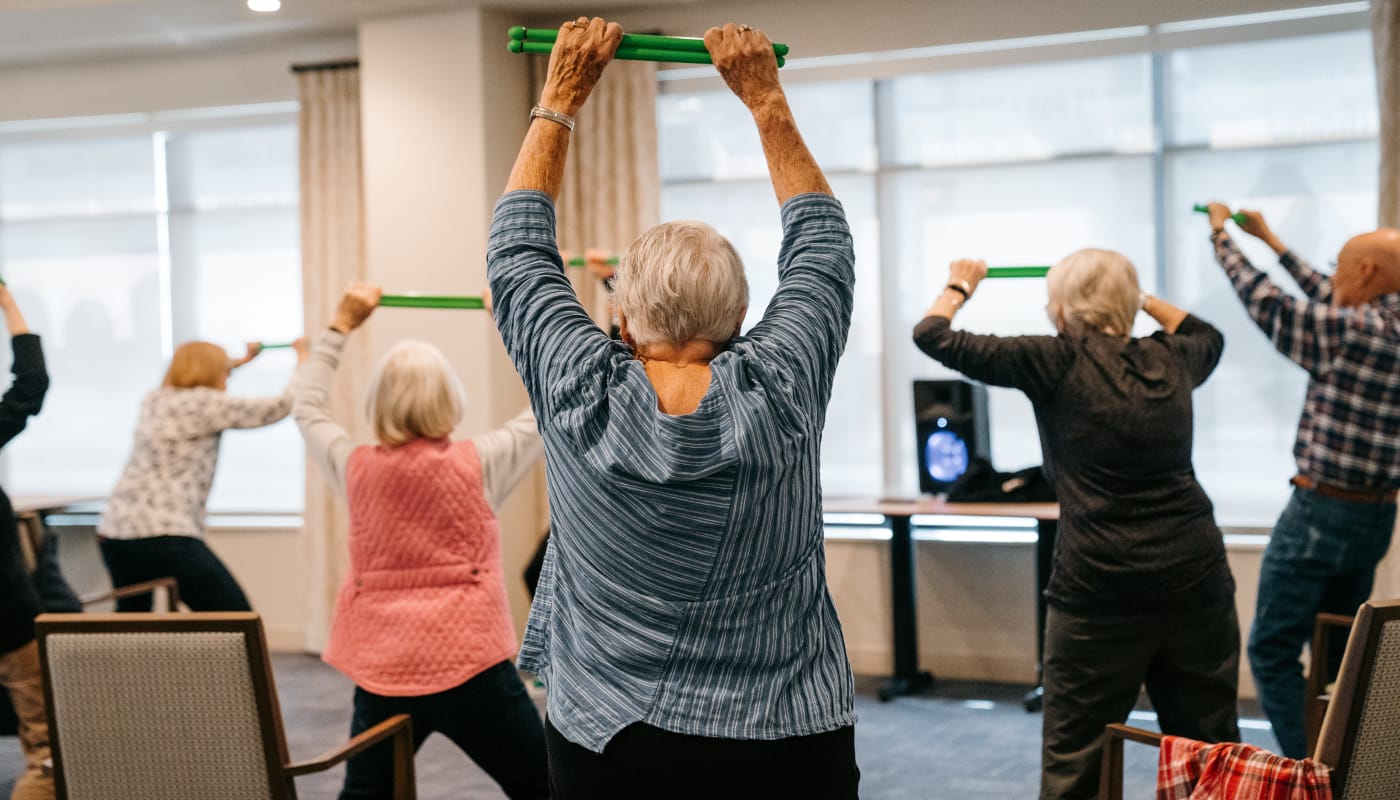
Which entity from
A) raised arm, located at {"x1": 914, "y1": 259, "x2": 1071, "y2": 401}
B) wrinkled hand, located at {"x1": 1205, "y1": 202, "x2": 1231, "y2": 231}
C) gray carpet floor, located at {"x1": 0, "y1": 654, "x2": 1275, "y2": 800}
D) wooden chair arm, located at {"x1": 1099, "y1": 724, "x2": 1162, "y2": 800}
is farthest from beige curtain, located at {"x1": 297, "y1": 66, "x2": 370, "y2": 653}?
wooden chair arm, located at {"x1": 1099, "y1": 724, "x2": 1162, "y2": 800}

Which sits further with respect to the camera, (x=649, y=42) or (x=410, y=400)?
(x=410, y=400)

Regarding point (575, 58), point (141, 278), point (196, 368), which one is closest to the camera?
point (575, 58)

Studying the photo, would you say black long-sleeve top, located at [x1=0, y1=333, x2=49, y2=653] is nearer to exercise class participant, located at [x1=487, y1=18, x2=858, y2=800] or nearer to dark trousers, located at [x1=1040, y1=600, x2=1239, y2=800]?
exercise class participant, located at [x1=487, y1=18, x2=858, y2=800]

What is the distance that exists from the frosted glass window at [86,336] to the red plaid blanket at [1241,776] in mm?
5434

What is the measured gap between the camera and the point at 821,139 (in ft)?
17.6

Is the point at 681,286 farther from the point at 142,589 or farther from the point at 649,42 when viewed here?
the point at 142,589

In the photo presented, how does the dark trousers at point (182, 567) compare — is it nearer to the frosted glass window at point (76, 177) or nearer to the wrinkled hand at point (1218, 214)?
the frosted glass window at point (76, 177)

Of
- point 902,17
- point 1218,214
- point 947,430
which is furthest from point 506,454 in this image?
point 902,17

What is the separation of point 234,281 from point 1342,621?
4.95 metres

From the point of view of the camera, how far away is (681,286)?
1.44m

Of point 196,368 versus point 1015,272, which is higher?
point 1015,272

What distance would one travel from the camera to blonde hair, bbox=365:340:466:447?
254 centimetres

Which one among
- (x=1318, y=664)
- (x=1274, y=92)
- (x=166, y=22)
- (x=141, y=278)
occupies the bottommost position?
(x=1318, y=664)

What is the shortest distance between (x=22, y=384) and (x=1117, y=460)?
2.70 metres
